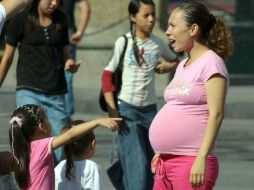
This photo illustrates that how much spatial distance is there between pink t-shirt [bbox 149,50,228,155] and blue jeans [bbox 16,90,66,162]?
2.52 meters

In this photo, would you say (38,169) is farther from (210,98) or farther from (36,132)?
(210,98)

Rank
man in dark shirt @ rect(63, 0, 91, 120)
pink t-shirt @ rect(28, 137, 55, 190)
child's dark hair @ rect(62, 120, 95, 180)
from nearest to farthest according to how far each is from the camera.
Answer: pink t-shirt @ rect(28, 137, 55, 190), child's dark hair @ rect(62, 120, 95, 180), man in dark shirt @ rect(63, 0, 91, 120)

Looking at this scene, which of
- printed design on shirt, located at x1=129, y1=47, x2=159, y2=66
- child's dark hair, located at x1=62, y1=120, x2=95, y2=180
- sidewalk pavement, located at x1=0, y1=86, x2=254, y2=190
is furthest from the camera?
sidewalk pavement, located at x1=0, y1=86, x2=254, y2=190

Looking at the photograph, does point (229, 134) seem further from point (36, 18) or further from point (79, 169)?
point (79, 169)

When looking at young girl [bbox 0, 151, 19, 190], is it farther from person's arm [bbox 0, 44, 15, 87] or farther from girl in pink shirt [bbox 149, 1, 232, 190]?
person's arm [bbox 0, 44, 15, 87]

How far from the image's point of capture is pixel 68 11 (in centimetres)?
1409

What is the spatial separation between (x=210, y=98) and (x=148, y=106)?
97.7 inches

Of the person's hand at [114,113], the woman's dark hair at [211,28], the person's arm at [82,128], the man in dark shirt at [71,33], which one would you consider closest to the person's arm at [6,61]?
the person's hand at [114,113]

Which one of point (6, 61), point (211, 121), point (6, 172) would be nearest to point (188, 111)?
point (211, 121)

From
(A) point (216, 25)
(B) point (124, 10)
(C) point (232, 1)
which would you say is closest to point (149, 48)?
(A) point (216, 25)

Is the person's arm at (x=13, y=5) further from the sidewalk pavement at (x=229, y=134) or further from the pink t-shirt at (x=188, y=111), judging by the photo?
the sidewalk pavement at (x=229, y=134)

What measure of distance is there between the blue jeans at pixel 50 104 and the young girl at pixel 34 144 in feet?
6.10

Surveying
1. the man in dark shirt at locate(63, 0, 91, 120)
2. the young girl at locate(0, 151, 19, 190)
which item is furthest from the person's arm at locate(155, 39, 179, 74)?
the man in dark shirt at locate(63, 0, 91, 120)

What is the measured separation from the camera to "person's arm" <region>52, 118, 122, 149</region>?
6915mm
